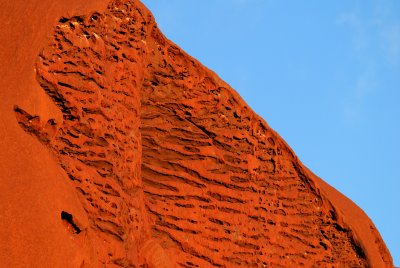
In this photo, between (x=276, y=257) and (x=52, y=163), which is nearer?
(x=52, y=163)

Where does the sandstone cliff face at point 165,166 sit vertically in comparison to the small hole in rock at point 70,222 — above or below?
above

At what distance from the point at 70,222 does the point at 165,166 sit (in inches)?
93.4

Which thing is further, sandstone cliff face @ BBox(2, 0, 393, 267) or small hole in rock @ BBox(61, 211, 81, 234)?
sandstone cliff face @ BBox(2, 0, 393, 267)

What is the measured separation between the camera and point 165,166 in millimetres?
7672

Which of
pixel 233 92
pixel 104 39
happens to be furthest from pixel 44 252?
pixel 233 92

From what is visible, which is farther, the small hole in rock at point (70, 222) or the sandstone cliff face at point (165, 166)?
the sandstone cliff face at point (165, 166)

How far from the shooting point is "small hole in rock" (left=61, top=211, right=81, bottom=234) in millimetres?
5332

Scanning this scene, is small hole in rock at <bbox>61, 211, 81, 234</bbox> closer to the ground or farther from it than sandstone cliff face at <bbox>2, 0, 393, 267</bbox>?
closer to the ground

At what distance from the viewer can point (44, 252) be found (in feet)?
16.2

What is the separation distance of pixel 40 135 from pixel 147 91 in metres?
2.11

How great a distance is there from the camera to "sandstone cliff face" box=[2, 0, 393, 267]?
232 inches

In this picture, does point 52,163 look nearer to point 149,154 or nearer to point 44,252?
point 44,252

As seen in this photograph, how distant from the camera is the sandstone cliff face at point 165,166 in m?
5.89

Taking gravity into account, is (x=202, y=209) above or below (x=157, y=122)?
below
